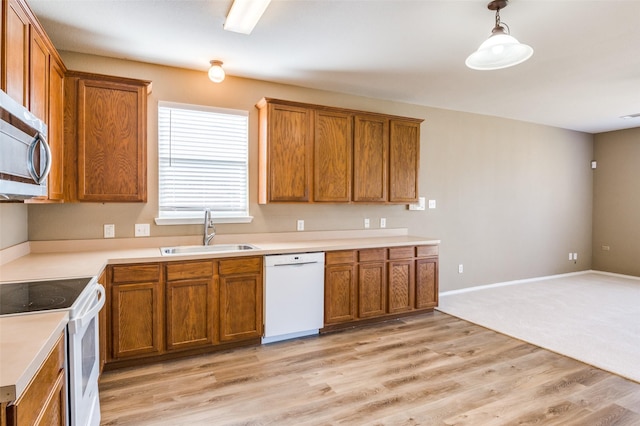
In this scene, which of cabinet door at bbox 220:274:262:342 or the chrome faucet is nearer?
cabinet door at bbox 220:274:262:342

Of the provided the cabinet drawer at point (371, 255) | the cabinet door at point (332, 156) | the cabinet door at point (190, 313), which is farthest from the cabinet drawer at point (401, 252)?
the cabinet door at point (190, 313)

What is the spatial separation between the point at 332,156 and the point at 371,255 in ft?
3.75

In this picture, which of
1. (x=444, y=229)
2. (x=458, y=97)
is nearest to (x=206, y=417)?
(x=444, y=229)

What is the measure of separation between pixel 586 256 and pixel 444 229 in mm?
3726

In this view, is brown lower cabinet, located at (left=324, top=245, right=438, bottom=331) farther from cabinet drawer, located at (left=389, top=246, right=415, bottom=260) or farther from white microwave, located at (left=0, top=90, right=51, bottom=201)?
white microwave, located at (left=0, top=90, right=51, bottom=201)

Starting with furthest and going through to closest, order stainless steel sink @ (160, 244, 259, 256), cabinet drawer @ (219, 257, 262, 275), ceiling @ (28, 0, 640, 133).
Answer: stainless steel sink @ (160, 244, 259, 256) → cabinet drawer @ (219, 257, 262, 275) → ceiling @ (28, 0, 640, 133)

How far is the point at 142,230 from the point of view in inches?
131

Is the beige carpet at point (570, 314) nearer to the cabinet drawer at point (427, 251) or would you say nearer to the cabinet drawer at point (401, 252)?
the cabinet drawer at point (427, 251)

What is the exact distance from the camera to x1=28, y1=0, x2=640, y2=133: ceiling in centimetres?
241

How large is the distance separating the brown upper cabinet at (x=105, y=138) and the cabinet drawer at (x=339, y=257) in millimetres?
1770

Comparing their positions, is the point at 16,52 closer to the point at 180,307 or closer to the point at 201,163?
the point at 201,163

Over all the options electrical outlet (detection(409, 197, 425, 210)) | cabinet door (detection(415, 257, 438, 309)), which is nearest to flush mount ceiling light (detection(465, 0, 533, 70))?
cabinet door (detection(415, 257, 438, 309))

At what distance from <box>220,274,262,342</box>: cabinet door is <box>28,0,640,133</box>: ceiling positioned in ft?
6.62

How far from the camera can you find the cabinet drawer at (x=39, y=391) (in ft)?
3.12
